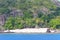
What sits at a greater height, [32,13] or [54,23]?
[32,13]

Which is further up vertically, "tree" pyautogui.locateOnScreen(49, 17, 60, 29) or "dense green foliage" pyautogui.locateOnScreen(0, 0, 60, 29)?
"dense green foliage" pyautogui.locateOnScreen(0, 0, 60, 29)

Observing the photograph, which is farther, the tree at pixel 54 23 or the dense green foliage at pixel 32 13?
the dense green foliage at pixel 32 13

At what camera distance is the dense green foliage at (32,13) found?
3558 inches

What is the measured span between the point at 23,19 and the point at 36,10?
15.6 feet

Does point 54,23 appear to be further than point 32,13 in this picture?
No

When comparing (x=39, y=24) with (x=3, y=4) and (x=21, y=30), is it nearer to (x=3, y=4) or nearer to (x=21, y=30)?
(x=21, y=30)

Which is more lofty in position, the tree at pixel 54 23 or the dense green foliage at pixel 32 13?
the dense green foliage at pixel 32 13

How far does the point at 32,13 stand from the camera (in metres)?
95.1

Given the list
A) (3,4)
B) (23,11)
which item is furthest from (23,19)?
(3,4)

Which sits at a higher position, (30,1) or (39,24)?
(30,1)

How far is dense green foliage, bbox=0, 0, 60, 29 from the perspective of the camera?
90375 millimetres

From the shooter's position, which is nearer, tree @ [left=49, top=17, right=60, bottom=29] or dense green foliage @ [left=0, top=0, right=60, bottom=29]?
tree @ [left=49, top=17, right=60, bottom=29]

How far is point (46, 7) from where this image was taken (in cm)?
9612

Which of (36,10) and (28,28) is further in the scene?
(36,10)
